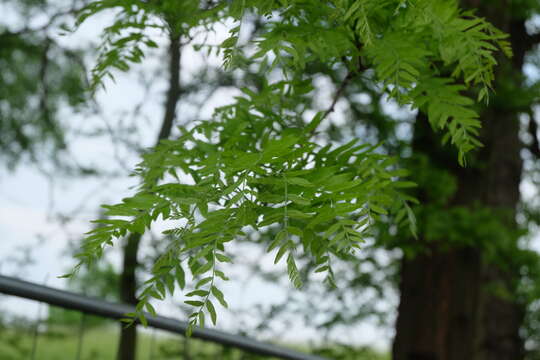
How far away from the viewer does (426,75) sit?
5.02 ft

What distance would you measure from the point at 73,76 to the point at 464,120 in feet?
18.1

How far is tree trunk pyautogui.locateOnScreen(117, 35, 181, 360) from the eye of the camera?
3.74 m

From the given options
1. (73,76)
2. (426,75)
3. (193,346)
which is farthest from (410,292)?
(73,76)

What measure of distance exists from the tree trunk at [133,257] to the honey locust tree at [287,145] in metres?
1.93

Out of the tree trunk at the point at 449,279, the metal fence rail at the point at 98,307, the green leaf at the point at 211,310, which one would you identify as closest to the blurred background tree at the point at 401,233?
the tree trunk at the point at 449,279

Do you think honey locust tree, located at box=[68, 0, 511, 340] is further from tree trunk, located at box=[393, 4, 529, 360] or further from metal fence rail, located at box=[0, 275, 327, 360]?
tree trunk, located at box=[393, 4, 529, 360]

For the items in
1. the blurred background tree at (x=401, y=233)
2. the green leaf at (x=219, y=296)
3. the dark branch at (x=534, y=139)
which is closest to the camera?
the green leaf at (x=219, y=296)

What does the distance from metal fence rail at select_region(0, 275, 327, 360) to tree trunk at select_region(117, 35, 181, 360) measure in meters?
1.51

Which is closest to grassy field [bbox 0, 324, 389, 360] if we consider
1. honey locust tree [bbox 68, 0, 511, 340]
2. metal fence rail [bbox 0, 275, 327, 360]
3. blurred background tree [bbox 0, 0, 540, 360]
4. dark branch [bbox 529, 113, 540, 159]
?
blurred background tree [bbox 0, 0, 540, 360]

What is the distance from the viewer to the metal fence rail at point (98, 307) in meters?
1.74

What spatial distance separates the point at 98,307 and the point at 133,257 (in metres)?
2.14

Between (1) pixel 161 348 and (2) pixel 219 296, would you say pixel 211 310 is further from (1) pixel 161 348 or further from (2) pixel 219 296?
(1) pixel 161 348

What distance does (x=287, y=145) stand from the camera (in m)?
1.15

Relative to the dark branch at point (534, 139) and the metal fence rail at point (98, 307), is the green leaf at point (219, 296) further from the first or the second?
the dark branch at point (534, 139)
